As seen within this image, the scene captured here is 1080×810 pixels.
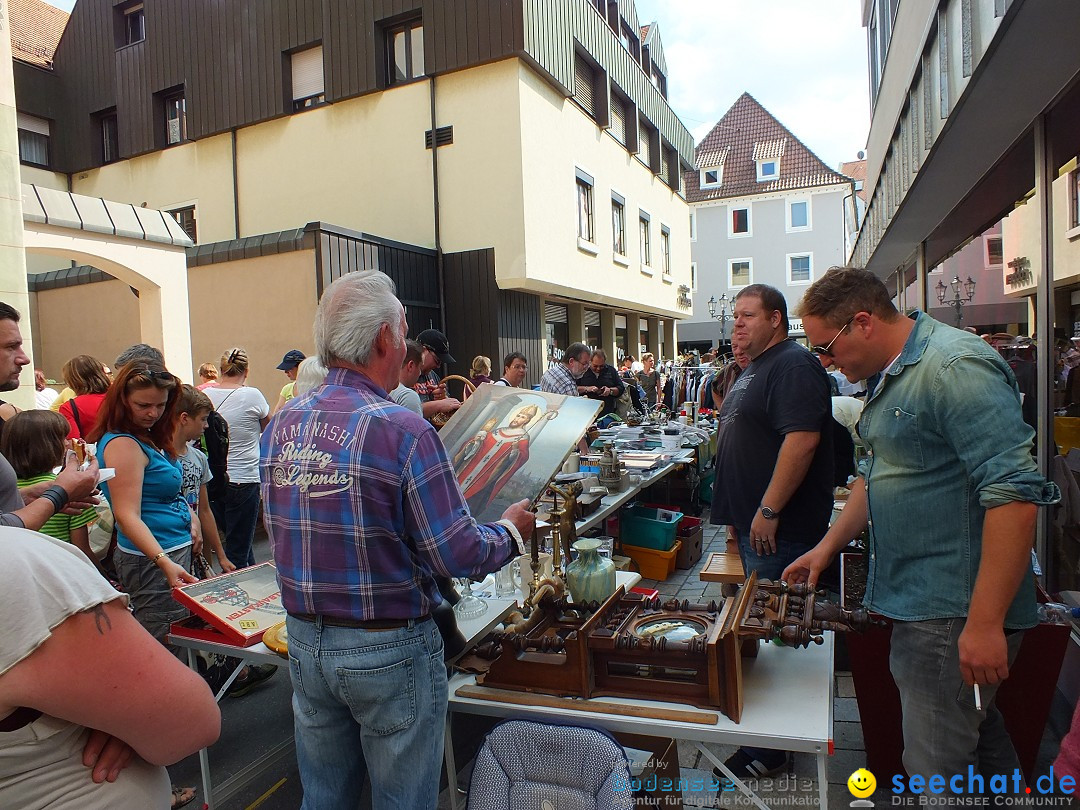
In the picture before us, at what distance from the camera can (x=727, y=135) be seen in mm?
32375

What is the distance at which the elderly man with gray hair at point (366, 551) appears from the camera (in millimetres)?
1682

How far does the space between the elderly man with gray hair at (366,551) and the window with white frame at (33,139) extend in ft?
60.0

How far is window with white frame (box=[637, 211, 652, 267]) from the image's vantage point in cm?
1761

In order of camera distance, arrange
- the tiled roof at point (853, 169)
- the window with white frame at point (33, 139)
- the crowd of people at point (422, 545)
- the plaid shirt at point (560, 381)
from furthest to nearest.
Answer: the tiled roof at point (853, 169)
the window with white frame at point (33, 139)
the plaid shirt at point (560, 381)
the crowd of people at point (422, 545)

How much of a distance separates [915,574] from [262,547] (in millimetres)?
6713

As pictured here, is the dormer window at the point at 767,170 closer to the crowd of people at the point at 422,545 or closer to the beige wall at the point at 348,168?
the beige wall at the point at 348,168

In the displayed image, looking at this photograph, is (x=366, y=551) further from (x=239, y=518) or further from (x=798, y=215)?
(x=798, y=215)

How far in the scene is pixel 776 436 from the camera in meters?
3.07

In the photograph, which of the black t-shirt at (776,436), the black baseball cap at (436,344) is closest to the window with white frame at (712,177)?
the black baseball cap at (436,344)

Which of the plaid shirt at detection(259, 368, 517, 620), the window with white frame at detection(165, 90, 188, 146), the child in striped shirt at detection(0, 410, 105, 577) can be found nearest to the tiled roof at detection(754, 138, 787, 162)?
the window with white frame at detection(165, 90, 188, 146)

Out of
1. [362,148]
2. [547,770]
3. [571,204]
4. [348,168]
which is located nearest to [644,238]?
[571,204]

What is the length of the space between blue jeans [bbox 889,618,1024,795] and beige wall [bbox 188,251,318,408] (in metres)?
9.40

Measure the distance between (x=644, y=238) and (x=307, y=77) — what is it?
903 centimetres

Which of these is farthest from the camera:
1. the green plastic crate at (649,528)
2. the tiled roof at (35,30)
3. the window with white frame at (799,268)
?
the window with white frame at (799,268)
